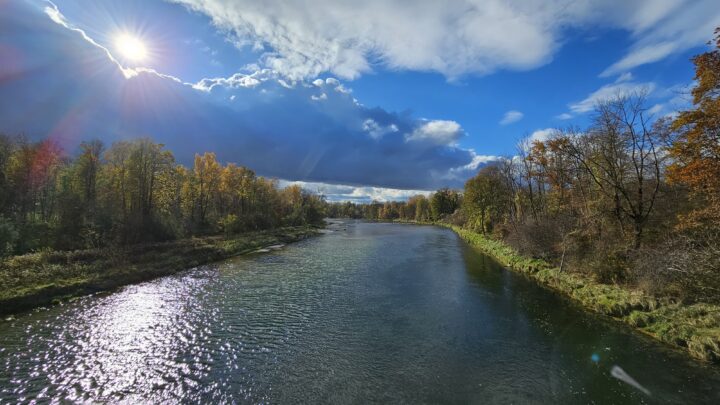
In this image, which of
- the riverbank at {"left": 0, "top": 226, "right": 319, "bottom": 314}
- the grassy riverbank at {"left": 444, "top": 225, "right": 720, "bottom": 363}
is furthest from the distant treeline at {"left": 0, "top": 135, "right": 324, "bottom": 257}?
the grassy riverbank at {"left": 444, "top": 225, "right": 720, "bottom": 363}

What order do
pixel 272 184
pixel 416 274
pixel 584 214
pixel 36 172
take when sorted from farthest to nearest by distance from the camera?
pixel 272 184, pixel 36 172, pixel 416 274, pixel 584 214

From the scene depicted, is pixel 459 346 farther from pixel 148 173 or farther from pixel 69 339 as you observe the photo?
pixel 148 173

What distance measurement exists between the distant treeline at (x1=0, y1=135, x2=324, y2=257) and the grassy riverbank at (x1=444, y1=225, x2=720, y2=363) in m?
39.3

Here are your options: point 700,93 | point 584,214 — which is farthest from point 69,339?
point 584,214

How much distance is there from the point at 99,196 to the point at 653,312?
5379 cm

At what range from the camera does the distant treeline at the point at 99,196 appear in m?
30.7

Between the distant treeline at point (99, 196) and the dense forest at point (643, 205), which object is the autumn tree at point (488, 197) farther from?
the distant treeline at point (99, 196)

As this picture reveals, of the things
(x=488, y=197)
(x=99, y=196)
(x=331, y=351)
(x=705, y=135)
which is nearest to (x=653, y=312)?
(x=705, y=135)

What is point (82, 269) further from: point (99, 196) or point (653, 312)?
point (653, 312)

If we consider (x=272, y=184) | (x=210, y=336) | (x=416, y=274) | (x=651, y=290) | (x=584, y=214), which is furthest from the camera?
(x=272, y=184)

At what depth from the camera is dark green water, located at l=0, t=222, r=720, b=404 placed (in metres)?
9.98

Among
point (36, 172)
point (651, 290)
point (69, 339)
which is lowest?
point (69, 339)

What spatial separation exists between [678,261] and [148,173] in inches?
2048

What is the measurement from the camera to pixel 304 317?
55.3ft
